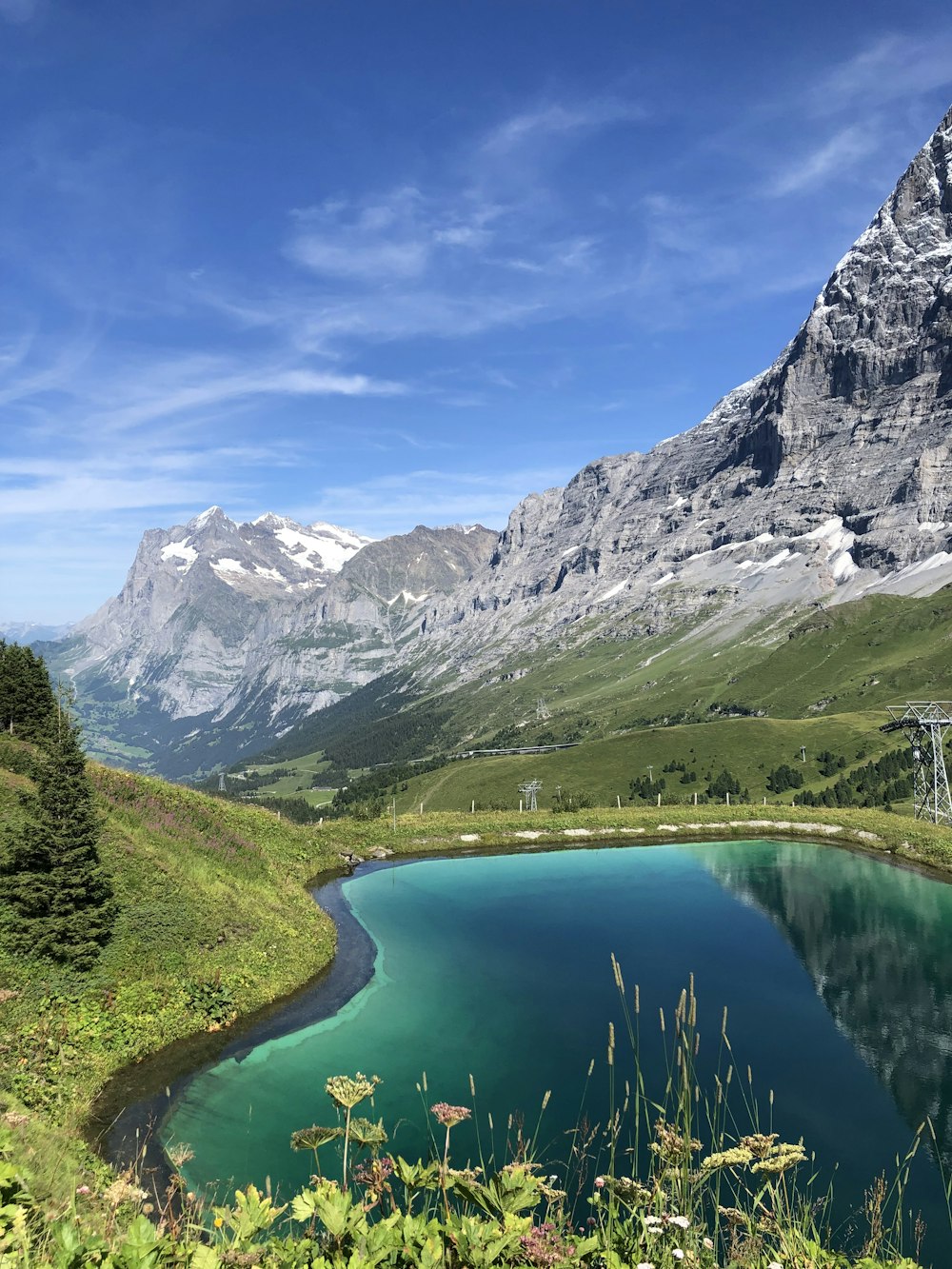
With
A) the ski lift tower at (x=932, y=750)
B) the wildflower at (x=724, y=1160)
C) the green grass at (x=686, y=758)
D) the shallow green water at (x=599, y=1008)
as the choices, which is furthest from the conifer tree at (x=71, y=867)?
the green grass at (x=686, y=758)

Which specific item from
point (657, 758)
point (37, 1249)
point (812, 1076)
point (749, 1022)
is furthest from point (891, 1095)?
point (657, 758)

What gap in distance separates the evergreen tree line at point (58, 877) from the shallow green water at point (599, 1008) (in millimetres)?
6641

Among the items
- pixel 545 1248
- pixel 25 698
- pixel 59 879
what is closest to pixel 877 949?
pixel 545 1248

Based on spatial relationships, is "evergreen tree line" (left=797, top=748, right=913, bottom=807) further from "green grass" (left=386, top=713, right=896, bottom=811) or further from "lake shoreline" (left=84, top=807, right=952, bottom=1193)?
"lake shoreline" (left=84, top=807, right=952, bottom=1193)

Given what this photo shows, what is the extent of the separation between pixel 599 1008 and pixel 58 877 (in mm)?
20541

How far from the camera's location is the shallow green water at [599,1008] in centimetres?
1931

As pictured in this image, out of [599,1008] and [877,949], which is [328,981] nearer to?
[599,1008]

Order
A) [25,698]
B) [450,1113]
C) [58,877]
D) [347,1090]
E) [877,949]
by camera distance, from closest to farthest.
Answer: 1. [450,1113]
2. [347,1090]
3. [58,877]
4. [877,949]
5. [25,698]

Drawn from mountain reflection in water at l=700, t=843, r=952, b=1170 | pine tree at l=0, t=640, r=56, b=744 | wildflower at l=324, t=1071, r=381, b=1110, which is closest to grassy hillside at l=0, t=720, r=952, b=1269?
wildflower at l=324, t=1071, r=381, b=1110

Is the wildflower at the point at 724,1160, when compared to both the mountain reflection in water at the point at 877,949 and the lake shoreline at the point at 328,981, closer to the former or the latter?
the lake shoreline at the point at 328,981

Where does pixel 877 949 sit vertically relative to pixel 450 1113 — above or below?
below

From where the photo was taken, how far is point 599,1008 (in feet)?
89.9

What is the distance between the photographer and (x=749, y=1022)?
1047 inches

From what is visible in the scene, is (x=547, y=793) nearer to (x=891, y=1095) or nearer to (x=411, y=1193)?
(x=891, y=1095)
